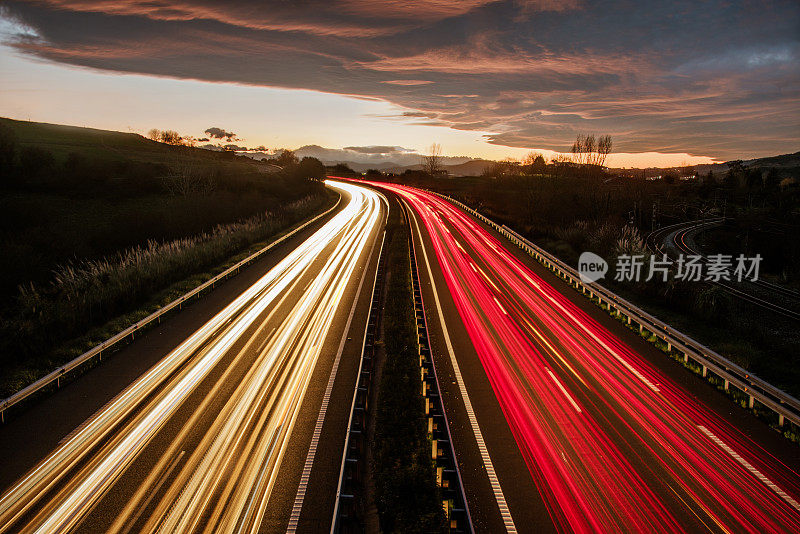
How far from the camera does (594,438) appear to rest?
29.7 feet

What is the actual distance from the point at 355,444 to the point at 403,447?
1052 mm

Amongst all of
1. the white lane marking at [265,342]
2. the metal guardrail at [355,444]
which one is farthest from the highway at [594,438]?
the white lane marking at [265,342]

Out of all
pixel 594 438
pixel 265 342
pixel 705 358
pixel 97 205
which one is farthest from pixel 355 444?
pixel 97 205

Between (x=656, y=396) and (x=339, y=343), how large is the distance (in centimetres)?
947

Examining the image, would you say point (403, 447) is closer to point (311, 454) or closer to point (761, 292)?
point (311, 454)

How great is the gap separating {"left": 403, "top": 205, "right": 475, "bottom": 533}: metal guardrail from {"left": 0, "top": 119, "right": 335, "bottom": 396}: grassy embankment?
1048 centimetres

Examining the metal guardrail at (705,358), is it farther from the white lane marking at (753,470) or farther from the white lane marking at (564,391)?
the white lane marking at (564,391)

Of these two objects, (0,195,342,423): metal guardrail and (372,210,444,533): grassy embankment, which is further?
(0,195,342,423): metal guardrail

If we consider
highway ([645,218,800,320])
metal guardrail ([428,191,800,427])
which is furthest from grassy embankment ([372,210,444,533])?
highway ([645,218,800,320])

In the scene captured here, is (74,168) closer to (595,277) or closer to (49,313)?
(49,313)

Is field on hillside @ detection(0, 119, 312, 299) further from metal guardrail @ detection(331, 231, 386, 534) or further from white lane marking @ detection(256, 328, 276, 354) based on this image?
metal guardrail @ detection(331, 231, 386, 534)

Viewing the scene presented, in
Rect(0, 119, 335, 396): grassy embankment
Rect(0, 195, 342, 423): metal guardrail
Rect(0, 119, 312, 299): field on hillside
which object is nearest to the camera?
Rect(0, 195, 342, 423): metal guardrail

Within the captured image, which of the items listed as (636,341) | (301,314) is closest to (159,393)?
(301,314)

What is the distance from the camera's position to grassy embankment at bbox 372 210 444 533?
23.0ft
